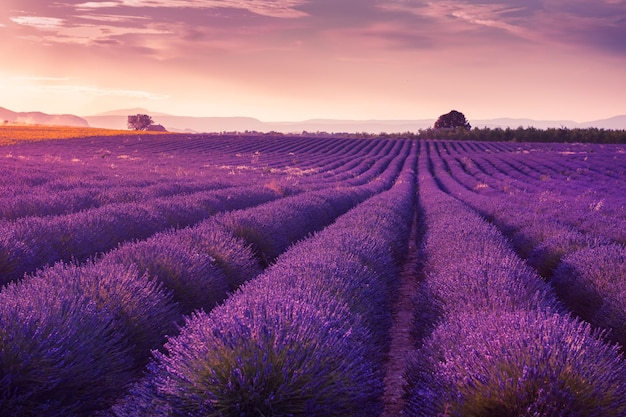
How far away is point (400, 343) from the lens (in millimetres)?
4656

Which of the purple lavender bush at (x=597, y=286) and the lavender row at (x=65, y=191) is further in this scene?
the lavender row at (x=65, y=191)

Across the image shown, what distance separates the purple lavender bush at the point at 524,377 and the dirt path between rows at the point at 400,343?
0.36 metres

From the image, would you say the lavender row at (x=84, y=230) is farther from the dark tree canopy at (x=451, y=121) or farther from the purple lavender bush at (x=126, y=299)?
the dark tree canopy at (x=451, y=121)

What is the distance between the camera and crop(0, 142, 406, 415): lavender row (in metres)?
2.54

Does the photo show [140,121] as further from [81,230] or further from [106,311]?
[106,311]

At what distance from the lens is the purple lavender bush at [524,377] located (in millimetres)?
2219

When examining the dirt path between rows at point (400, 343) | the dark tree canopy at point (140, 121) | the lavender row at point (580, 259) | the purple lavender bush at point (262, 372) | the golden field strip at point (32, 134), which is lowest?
the dirt path between rows at point (400, 343)

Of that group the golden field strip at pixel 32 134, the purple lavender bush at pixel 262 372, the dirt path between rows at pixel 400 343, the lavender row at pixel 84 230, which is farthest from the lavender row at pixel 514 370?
the golden field strip at pixel 32 134

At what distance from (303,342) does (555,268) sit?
434cm

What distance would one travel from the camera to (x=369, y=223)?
7441 mm

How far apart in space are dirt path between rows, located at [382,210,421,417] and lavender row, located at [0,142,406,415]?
1.57 m

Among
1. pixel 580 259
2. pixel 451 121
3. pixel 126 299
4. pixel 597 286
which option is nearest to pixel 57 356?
pixel 126 299

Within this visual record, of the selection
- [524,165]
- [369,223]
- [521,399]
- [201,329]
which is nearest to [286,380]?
[201,329]

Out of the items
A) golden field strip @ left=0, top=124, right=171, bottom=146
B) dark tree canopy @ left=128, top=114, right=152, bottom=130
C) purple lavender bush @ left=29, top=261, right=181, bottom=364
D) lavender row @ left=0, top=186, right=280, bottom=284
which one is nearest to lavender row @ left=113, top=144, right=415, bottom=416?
purple lavender bush @ left=29, top=261, right=181, bottom=364
